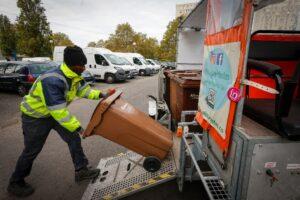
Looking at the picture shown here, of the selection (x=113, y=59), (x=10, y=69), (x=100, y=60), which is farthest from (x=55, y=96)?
(x=113, y=59)

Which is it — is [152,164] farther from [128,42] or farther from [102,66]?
[128,42]

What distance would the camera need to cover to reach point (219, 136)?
1.97m

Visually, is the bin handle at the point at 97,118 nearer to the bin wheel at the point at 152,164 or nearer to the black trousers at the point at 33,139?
the black trousers at the point at 33,139

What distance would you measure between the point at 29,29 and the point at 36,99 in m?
35.4

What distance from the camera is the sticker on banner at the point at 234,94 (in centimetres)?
164

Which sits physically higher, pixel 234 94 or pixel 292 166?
pixel 234 94

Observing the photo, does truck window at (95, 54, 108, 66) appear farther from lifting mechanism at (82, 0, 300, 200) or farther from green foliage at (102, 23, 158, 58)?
green foliage at (102, 23, 158, 58)

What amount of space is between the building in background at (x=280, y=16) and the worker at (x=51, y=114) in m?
4.37

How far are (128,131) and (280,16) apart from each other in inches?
251

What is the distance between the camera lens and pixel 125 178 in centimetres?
321

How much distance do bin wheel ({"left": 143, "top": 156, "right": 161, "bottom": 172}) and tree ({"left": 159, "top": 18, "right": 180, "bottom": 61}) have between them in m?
33.4

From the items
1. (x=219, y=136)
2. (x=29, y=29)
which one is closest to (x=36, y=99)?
(x=219, y=136)

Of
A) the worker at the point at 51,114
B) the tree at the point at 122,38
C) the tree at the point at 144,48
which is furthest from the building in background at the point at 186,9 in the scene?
the tree at the point at 122,38

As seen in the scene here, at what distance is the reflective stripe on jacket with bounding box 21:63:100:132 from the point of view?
9.12 feet
